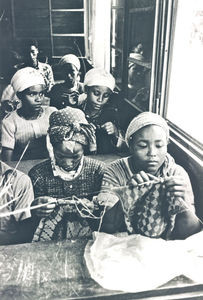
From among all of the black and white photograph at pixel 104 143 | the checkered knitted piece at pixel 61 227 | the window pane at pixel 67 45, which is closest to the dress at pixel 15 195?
the black and white photograph at pixel 104 143

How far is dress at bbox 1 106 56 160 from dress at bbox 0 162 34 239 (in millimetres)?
88

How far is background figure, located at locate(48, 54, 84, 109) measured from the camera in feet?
4.81

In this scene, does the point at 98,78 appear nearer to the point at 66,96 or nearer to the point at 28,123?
the point at 66,96

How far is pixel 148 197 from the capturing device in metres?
1.52

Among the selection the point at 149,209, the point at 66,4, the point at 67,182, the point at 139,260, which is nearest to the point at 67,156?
the point at 67,182

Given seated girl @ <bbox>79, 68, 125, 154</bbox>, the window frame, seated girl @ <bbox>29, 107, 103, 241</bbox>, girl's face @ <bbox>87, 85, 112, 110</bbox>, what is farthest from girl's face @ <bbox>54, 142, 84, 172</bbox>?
the window frame

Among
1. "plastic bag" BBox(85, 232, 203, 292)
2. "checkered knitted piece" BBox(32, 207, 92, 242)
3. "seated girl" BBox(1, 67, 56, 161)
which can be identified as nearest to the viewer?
"plastic bag" BBox(85, 232, 203, 292)

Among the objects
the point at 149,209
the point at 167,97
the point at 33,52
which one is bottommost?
the point at 149,209

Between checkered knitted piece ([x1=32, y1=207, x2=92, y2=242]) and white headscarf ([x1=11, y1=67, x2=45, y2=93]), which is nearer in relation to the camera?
Answer: white headscarf ([x1=11, y1=67, x2=45, y2=93])

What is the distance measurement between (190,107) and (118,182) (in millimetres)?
522

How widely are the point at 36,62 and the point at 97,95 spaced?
326 mm

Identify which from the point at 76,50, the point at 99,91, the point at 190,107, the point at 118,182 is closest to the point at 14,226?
the point at 118,182

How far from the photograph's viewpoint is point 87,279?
1.33 metres

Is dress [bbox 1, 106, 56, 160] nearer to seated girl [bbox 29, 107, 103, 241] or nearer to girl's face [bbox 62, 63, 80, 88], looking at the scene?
seated girl [bbox 29, 107, 103, 241]
